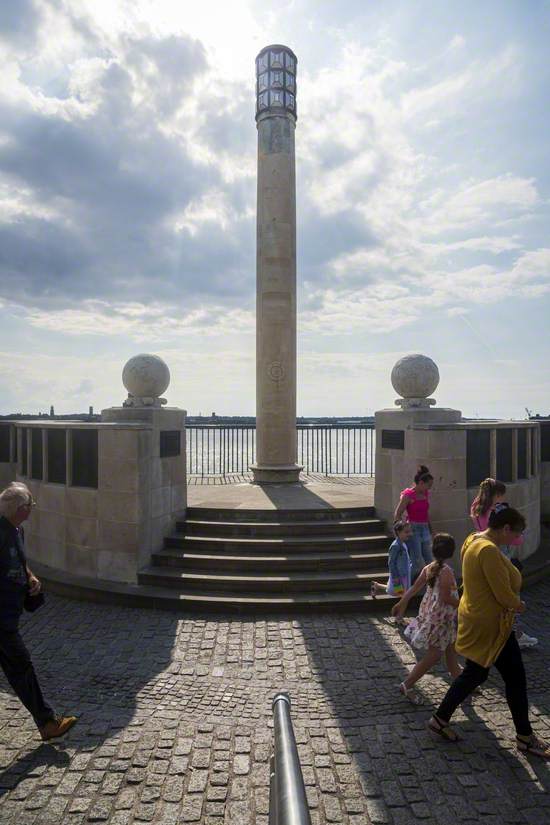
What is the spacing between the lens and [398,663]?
555cm

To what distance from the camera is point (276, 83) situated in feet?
46.0

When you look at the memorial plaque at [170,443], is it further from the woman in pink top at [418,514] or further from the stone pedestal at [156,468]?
the woman in pink top at [418,514]

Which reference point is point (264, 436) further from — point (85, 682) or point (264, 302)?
point (85, 682)

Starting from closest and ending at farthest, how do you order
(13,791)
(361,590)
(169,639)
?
(13,791) < (169,639) < (361,590)

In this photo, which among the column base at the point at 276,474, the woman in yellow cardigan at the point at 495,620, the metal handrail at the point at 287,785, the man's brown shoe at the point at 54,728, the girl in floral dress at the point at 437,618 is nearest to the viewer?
the metal handrail at the point at 287,785

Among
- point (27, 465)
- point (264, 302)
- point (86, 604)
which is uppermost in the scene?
point (264, 302)

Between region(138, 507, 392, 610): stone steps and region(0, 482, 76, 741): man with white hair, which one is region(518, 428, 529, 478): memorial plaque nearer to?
region(138, 507, 392, 610): stone steps

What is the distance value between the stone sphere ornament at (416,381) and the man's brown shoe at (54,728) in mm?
6725

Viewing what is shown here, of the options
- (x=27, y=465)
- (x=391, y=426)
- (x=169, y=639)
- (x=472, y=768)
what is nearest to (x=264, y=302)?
(x=391, y=426)

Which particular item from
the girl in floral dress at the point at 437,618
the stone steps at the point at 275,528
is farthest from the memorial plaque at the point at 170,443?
the girl in floral dress at the point at 437,618

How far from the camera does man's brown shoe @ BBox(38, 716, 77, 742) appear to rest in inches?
163

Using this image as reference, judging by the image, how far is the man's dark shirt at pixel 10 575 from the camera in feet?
13.4

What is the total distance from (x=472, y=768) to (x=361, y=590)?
3624 millimetres

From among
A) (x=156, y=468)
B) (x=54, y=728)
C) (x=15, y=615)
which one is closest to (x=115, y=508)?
(x=156, y=468)
